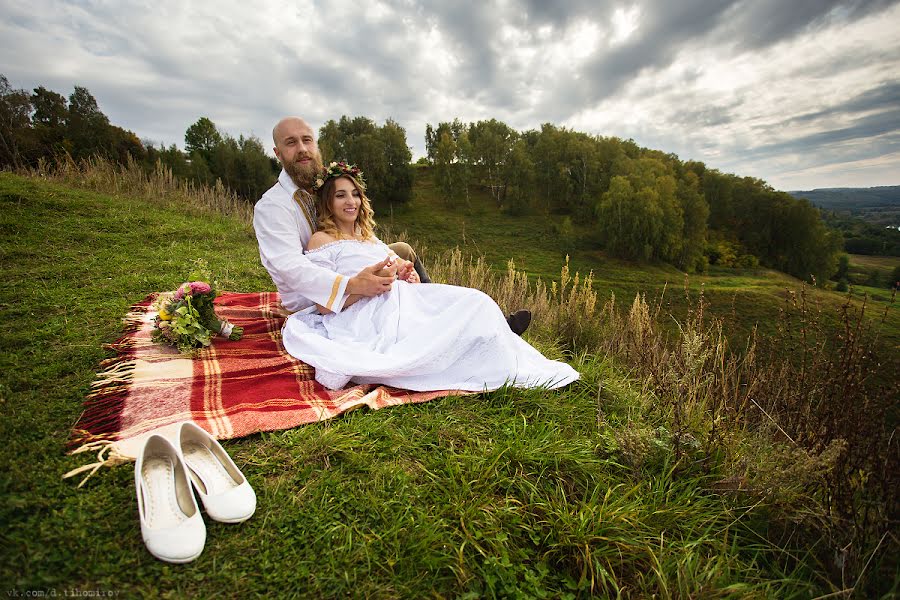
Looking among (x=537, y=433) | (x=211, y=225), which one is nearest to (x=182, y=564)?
(x=537, y=433)

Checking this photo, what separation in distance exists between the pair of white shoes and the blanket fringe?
20cm

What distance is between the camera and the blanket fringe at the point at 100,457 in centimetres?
164

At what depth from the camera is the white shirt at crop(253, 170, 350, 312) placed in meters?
3.07

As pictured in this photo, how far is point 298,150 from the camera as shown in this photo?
3.49 m

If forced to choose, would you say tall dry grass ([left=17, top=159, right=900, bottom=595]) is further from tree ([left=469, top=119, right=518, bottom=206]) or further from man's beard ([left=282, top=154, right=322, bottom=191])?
tree ([left=469, top=119, right=518, bottom=206])

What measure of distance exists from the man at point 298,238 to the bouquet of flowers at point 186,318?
568mm

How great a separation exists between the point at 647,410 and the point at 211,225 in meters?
9.44

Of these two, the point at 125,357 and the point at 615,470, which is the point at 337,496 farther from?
the point at 125,357

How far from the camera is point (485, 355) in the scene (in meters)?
2.87

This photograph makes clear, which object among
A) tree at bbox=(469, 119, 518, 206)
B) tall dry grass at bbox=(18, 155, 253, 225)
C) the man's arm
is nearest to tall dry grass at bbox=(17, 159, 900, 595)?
the man's arm

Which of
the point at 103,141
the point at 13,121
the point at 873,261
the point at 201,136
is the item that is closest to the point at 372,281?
the point at 13,121

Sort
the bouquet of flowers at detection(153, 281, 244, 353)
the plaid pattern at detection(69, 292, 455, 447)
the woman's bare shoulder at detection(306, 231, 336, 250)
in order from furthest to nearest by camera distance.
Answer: the woman's bare shoulder at detection(306, 231, 336, 250) < the bouquet of flowers at detection(153, 281, 244, 353) < the plaid pattern at detection(69, 292, 455, 447)

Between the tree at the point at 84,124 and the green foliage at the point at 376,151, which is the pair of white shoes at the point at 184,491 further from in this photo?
the tree at the point at 84,124

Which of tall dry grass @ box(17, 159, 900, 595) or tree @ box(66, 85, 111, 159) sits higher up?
tree @ box(66, 85, 111, 159)
